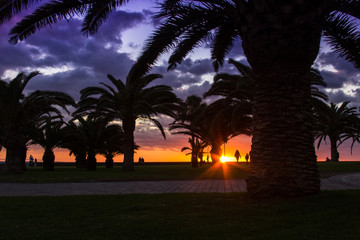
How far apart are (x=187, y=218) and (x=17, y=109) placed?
21356mm

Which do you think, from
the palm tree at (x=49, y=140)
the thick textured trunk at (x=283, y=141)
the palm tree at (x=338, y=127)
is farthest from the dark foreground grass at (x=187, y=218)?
the palm tree at (x=338, y=127)

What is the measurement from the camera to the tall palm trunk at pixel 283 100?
6879 millimetres

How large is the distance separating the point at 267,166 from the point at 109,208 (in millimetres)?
3288

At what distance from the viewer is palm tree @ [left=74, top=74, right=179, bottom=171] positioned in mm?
26094

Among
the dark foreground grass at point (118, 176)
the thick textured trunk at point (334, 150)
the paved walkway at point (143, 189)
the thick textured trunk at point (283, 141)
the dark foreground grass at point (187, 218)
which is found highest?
the thick textured trunk at point (334, 150)

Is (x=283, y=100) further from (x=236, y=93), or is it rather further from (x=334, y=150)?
(x=334, y=150)

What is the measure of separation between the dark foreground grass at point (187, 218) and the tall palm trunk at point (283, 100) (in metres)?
0.44

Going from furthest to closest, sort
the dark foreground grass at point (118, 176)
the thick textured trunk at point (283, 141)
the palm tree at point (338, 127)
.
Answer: the palm tree at point (338, 127)
the dark foreground grass at point (118, 176)
the thick textured trunk at point (283, 141)

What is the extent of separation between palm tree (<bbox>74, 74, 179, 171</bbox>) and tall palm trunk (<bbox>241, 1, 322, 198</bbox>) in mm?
18781

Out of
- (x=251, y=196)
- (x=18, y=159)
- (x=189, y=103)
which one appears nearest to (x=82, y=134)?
(x=18, y=159)

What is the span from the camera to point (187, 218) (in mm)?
5680

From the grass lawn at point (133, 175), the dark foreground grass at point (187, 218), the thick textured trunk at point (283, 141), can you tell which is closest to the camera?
the dark foreground grass at point (187, 218)

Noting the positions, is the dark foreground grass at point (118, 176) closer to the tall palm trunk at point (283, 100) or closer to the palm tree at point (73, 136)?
the palm tree at point (73, 136)

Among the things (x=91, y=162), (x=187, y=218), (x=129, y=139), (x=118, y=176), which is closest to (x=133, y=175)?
(x=118, y=176)
